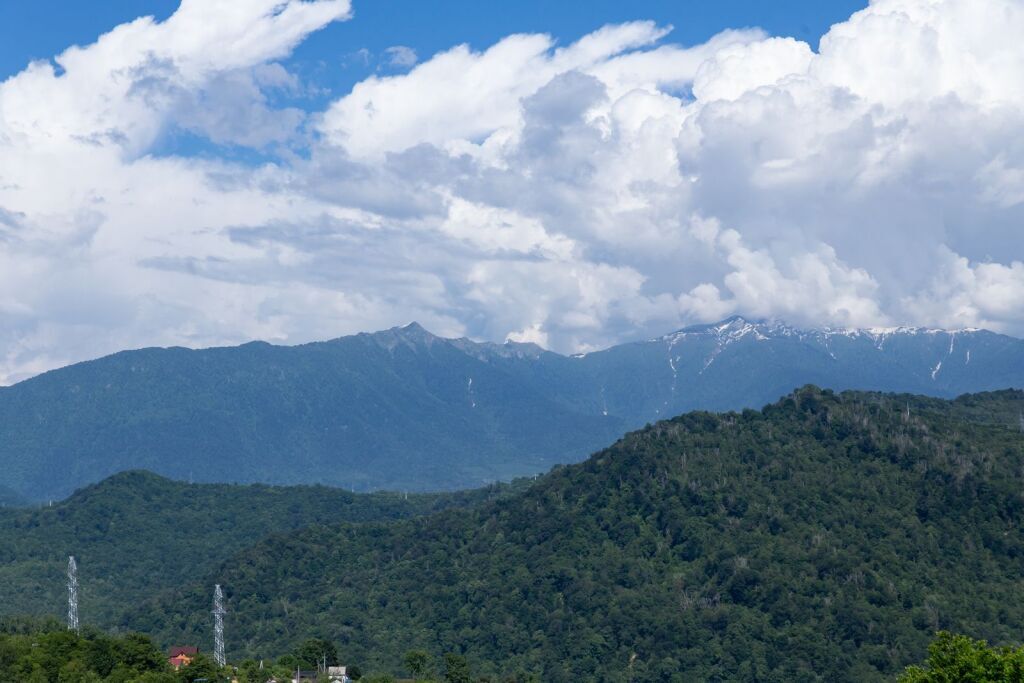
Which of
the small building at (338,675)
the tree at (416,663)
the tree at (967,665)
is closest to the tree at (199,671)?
the small building at (338,675)

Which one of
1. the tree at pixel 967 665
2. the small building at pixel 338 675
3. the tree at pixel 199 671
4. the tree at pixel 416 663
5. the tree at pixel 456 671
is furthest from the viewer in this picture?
the tree at pixel 416 663

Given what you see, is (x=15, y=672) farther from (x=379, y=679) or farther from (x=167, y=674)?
(x=379, y=679)

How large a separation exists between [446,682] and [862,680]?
61.5 metres

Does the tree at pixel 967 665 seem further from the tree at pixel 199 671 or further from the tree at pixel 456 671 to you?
the tree at pixel 456 671

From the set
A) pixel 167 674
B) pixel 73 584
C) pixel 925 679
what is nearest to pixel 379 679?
pixel 167 674

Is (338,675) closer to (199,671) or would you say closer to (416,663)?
(416,663)

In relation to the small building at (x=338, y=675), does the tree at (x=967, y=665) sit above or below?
above

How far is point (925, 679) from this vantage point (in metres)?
103

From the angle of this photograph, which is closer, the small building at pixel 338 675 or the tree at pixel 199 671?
the tree at pixel 199 671

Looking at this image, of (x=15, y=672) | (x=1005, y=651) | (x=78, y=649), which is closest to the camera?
(x=1005, y=651)

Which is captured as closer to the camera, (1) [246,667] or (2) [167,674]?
(2) [167,674]

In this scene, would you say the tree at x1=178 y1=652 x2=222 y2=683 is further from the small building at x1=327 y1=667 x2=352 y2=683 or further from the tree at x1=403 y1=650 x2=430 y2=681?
the tree at x1=403 y1=650 x2=430 y2=681

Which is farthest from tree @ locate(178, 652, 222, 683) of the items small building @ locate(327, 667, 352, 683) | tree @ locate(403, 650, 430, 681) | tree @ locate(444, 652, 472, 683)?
tree @ locate(403, 650, 430, 681)

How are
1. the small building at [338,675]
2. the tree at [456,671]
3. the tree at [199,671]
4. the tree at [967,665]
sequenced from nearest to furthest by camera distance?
the tree at [967,665] < the tree at [199,671] < the small building at [338,675] < the tree at [456,671]
